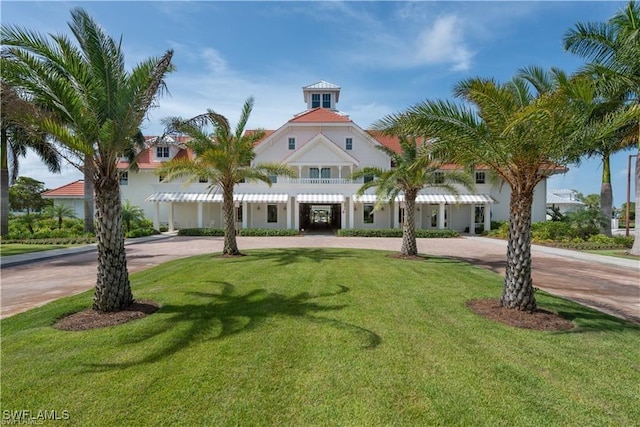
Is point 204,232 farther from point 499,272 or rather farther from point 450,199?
point 499,272

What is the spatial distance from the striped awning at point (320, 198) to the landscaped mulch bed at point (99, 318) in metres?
24.6

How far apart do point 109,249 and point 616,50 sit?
24.0 meters

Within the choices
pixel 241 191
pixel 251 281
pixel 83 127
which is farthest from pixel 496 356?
pixel 241 191

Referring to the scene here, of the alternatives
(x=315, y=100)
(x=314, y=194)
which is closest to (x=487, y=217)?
(x=314, y=194)

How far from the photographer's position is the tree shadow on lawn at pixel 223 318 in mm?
5914

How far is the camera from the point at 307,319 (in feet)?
23.3

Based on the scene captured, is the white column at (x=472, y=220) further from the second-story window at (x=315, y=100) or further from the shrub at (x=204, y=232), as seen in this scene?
the shrub at (x=204, y=232)

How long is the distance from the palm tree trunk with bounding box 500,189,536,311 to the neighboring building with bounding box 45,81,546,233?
24136 mm

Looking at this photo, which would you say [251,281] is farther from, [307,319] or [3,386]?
[3,386]

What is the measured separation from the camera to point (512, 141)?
758 centimetres

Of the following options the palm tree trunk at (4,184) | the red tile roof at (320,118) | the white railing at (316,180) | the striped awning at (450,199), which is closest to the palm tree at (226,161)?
the white railing at (316,180)

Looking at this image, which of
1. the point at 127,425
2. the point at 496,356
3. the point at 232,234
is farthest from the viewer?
the point at 232,234

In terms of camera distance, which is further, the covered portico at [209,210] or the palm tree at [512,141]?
the covered portico at [209,210]

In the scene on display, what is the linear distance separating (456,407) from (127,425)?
3794mm
